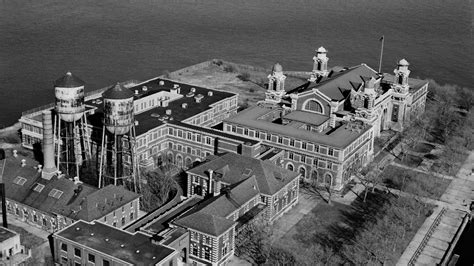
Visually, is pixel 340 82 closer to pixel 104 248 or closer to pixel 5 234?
pixel 104 248

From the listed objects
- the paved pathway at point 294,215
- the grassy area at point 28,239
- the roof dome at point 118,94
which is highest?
the roof dome at point 118,94

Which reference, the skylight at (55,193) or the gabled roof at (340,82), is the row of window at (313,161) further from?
the skylight at (55,193)

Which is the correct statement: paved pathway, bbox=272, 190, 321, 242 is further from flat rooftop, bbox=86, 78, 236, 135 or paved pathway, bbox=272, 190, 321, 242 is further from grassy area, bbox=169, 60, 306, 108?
grassy area, bbox=169, 60, 306, 108

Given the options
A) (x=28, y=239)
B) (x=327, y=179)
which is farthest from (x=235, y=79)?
(x=28, y=239)

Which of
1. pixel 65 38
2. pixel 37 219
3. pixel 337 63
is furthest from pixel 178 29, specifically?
pixel 37 219

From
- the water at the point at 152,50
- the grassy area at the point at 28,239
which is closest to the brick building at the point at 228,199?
the grassy area at the point at 28,239

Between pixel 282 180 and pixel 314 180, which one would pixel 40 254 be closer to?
pixel 282 180
